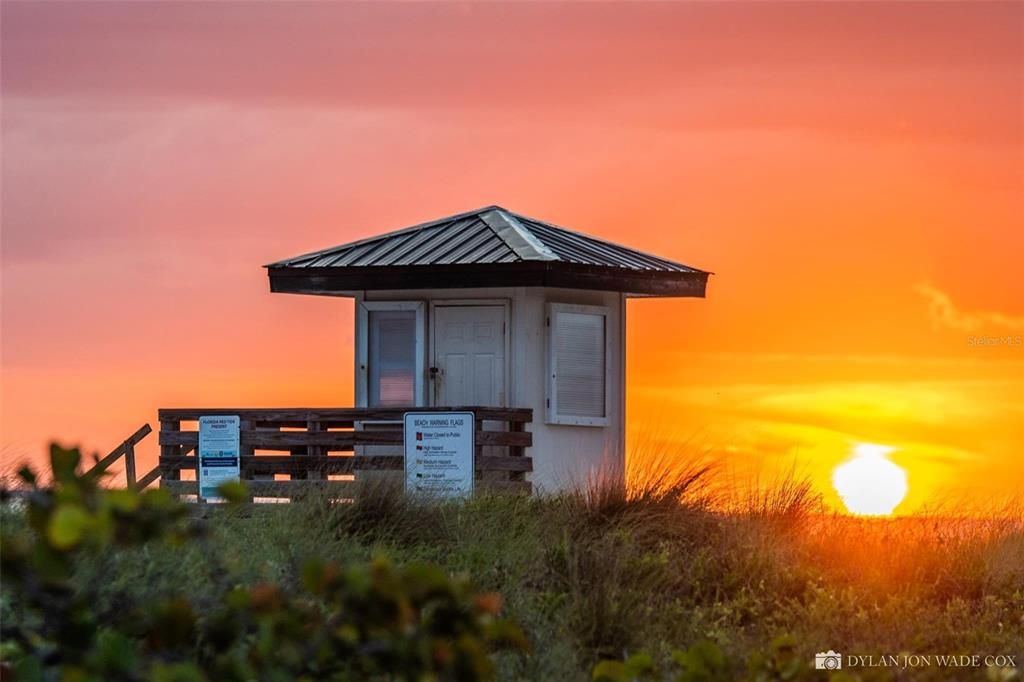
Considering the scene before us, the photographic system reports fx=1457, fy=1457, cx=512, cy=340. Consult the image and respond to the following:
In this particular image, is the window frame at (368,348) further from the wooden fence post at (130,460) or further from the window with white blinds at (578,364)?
the wooden fence post at (130,460)

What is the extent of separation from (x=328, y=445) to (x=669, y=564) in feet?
22.7

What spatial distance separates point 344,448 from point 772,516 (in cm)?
619

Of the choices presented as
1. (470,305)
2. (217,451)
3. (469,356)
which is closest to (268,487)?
(217,451)

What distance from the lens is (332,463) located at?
62.8ft

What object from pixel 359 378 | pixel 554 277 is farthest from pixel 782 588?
pixel 359 378

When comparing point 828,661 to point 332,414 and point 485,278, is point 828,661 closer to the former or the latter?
point 485,278

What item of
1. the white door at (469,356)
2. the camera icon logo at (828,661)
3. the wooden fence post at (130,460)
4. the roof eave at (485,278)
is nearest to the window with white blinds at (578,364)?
the roof eave at (485,278)

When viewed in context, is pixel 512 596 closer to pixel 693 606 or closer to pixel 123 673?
pixel 693 606

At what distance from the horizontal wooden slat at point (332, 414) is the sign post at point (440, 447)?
15cm

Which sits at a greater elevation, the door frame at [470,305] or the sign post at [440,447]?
the door frame at [470,305]

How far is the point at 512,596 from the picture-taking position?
11.8 meters

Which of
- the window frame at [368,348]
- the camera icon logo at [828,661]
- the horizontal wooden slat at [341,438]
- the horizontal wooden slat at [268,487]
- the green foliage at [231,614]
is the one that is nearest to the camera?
the green foliage at [231,614]

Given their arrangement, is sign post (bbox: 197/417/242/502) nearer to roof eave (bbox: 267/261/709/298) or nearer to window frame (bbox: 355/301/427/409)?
window frame (bbox: 355/301/427/409)

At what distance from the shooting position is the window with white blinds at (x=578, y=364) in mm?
19594
